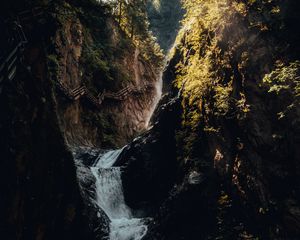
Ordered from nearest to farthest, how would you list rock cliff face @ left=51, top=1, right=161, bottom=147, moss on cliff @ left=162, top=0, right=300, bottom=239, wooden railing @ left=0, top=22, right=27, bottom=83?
wooden railing @ left=0, top=22, right=27, bottom=83
moss on cliff @ left=162, top=0, right=300, bottom=239
rock cliff face @ left=51, top=1, right=161, bottom=147

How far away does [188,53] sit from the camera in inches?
755

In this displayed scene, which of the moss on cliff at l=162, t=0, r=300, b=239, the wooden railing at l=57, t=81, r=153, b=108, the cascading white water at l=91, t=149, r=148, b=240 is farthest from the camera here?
the wooden railing at l=57, t=81, r=153, b=108

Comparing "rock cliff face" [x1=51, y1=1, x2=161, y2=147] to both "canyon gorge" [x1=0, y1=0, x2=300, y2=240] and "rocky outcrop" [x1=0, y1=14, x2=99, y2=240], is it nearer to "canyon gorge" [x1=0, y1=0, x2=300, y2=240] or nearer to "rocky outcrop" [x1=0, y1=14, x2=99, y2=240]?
"canyon gorge" [x1=0, y1=0, x2=300, y2=240]

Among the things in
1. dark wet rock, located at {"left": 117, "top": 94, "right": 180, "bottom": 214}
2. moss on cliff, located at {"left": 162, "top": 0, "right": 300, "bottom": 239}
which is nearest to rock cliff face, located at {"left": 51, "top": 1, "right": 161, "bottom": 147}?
dark wet rock, located at {"left": 117, "top": 94, "right": 180, "bottom": 214}

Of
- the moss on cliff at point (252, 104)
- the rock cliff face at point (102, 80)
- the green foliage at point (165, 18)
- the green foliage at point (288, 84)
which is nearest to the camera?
the green foliage at point (288, 84)

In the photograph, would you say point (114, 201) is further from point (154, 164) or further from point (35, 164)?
point (35, 164)

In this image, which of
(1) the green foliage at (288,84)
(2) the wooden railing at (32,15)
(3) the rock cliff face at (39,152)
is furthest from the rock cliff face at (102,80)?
(1) the green foliage at (288,84)

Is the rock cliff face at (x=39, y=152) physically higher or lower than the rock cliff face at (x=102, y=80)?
lower

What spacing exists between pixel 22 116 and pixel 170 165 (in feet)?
28.6

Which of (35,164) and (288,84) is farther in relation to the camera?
(35,164)

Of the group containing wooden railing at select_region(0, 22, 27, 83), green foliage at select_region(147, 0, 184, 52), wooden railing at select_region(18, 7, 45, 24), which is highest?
green foliage at select_region(147, 0, 184, 52)

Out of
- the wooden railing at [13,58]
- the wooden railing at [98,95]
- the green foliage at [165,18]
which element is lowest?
the wooden railing at [13,58]

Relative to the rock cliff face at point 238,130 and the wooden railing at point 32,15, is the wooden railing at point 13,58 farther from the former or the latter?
the rock cliff face at point 238,130

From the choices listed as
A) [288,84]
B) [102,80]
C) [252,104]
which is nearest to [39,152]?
[252,104]
